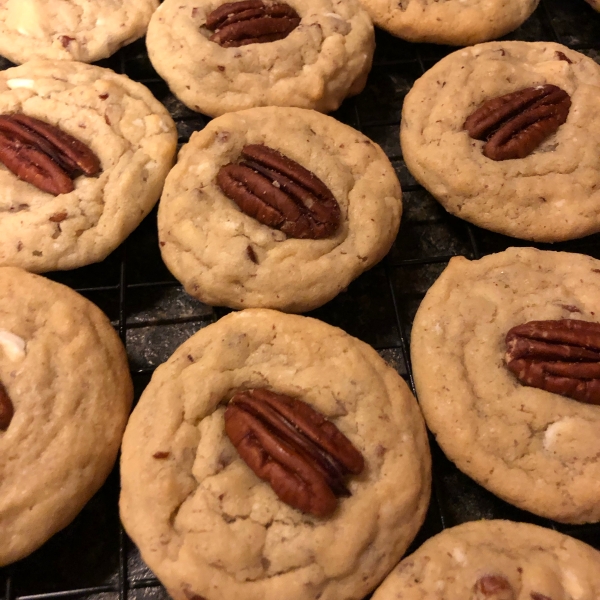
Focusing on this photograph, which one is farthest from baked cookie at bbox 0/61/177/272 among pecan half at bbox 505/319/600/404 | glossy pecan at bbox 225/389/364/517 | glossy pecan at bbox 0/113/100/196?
pecan half at bbox 505/319/600/404

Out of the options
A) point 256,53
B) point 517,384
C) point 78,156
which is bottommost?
point 517,384

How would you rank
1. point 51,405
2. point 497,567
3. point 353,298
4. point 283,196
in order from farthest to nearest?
point 353,298, point 283,196, point 51,405, point 497,567

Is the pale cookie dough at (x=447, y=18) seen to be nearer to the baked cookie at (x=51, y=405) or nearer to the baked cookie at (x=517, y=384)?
the baked cookie at (x=517, y=384)

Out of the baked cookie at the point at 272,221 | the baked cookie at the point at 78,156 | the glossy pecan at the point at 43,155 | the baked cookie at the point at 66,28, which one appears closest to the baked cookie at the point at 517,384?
the baked cookie at the point at 272,221

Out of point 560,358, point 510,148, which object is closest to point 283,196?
point 510,148

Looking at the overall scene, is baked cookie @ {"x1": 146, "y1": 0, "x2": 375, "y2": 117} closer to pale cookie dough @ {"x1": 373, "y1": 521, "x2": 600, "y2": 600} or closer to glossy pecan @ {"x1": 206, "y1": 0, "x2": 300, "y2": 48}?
glossy pecan @ {"x1": 206, "y1": 0, "x2": 300, "y2": 48}

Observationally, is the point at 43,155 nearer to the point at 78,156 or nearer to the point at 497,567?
the point at 78,156
